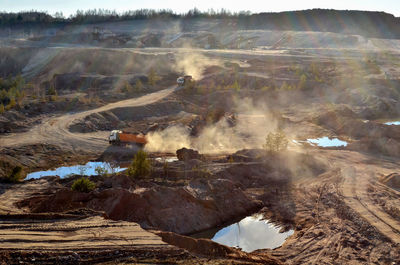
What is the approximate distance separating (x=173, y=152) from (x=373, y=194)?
1507 cm

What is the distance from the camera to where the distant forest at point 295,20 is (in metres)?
136

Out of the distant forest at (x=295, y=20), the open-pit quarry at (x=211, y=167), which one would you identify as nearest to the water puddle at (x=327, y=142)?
the open-pit quarry at (x=211, y=167)

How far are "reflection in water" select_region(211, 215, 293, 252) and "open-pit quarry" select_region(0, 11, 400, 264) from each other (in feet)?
0.30

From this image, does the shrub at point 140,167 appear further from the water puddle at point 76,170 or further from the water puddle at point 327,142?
the water puddle at point 327,142

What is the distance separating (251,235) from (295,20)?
13535 centimetres

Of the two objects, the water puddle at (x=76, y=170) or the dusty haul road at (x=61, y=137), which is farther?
the dusty haul road at (x=61, y=137)

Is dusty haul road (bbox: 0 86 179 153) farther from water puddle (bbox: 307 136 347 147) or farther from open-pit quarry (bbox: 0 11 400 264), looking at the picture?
water puddle (bbox: 307 136 347 147)

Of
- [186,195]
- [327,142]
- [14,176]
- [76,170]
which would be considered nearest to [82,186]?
[186,195]

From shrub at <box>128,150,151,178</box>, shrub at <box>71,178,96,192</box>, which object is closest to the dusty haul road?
shrub at <box>128,150,151,178</box>

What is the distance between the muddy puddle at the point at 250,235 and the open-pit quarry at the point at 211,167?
3.6 inches

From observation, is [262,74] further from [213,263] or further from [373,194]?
[213,263]

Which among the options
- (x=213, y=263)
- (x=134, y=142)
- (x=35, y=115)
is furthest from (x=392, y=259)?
(x=35, y=115)

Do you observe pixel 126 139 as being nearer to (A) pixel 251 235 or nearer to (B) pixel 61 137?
(B) pixel 61 137

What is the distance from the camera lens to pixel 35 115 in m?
43.0
